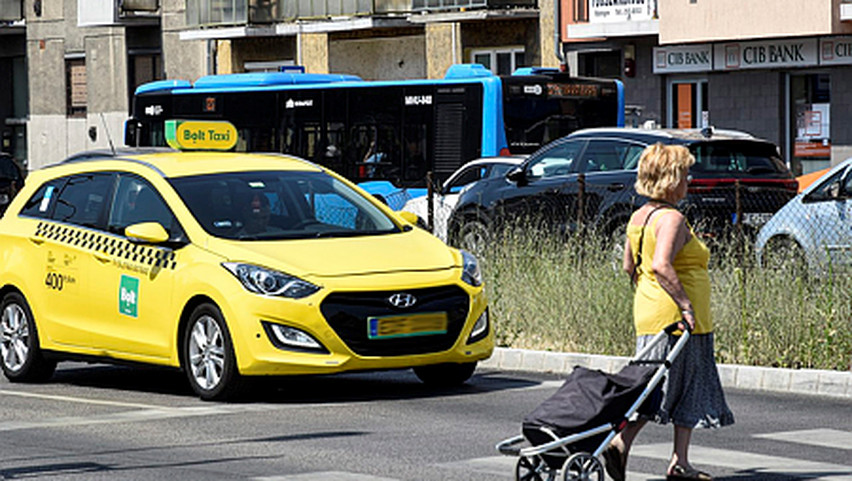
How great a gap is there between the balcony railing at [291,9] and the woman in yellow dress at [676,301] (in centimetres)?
3460

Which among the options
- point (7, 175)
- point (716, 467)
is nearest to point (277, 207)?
point (716, 467)

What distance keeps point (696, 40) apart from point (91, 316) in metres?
25.6

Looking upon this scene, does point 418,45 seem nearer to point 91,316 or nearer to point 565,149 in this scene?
point 565,149

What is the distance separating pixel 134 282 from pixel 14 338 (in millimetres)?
1657

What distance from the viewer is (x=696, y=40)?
36.8 metres

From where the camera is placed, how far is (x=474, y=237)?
19750 millimetres

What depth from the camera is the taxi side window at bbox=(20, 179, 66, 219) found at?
1361cm

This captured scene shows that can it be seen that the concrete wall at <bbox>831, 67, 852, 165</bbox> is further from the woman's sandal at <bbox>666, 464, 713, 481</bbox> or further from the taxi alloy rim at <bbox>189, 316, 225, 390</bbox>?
the woman's sandal at <bbox>666, 464, 713, 481</bbox>

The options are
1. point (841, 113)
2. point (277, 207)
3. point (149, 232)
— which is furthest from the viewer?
point (841, 113)

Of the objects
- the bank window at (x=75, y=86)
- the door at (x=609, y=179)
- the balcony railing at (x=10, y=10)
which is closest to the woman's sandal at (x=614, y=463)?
the door at (x=609, y=179)

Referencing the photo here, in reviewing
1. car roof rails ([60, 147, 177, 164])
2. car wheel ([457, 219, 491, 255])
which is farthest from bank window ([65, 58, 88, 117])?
car wheel ([457, 219, 491, 255])

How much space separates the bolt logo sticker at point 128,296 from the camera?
12.3 metres

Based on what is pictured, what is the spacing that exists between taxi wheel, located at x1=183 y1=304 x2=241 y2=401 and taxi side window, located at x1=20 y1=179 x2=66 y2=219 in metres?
2.26

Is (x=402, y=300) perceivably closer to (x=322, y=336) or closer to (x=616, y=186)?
(x=322, y=336)
